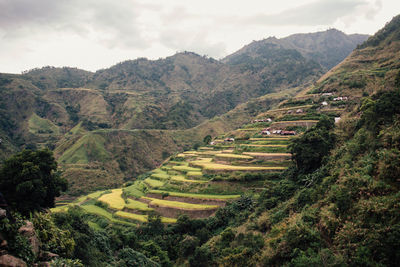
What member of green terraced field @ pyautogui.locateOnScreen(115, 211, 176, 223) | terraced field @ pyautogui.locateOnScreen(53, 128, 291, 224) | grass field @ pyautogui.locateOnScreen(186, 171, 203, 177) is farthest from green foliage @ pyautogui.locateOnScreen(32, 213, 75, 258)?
grass field @ pyautogui.locateOnScreen(186, 171, 203, 177)

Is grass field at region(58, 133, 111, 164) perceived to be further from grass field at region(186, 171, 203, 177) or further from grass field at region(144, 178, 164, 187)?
grass field at region(186, 171, 203, 177)

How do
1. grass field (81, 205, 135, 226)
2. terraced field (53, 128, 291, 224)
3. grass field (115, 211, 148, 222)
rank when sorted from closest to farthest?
terraced field (53, 128, 291, 224) → grass field (115, 211, 148, 222) → grass field (81, 205, 135, 226)

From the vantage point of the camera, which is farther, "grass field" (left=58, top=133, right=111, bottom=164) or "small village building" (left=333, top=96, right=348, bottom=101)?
"grass field" (left=58, top=133, right=111, bottom=164)

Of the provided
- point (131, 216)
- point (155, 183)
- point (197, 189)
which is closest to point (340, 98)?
point (197, 189)

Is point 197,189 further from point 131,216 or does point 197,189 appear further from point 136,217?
point 131,216

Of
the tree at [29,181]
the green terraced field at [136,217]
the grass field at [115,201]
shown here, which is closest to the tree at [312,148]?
the green terraced field at [136,217]

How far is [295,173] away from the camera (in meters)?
25.4

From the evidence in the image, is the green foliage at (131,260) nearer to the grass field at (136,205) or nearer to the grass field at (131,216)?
the grass field at (131,216)

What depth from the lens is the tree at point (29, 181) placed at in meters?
18.3

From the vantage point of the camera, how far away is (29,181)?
18797 millimetres

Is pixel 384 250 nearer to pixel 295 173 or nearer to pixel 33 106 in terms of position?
pixel 295 173

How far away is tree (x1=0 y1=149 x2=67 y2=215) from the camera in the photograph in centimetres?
1834

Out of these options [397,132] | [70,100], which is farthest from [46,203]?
[70,100]

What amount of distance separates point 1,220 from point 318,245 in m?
14.7
